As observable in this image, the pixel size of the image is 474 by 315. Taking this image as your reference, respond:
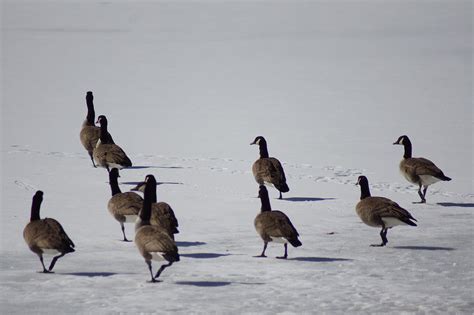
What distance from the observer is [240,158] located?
20.0m

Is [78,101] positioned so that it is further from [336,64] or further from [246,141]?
[336,64]

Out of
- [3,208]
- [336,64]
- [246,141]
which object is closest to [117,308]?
[3,208]

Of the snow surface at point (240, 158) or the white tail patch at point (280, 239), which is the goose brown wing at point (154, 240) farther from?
the white tail patch at point (280, 239)

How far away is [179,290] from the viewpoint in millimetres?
10312

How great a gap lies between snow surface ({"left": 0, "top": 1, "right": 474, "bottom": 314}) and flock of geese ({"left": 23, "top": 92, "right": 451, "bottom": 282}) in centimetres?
37

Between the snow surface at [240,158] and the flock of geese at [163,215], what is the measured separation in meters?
0.37

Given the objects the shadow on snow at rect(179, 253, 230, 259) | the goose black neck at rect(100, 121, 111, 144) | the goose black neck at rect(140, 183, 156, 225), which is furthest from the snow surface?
the goose black neck at rect(100, 121, 111, 144)

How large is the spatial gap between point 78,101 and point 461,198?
15821mm

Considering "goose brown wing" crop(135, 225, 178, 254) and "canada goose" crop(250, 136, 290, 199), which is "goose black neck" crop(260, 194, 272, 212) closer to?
"goose brown wing" crop(135, 225, 178, 254)

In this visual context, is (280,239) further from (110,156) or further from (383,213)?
(110,156)

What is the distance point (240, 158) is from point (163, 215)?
845 centimetres

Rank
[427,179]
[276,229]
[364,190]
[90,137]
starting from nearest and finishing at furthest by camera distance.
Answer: [276,229] < [364,190] < [427,179] < [90,137]

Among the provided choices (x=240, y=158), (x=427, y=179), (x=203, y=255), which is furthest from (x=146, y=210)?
(x=240, y=158)

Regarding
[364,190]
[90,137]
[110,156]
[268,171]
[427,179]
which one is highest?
[90,137]
